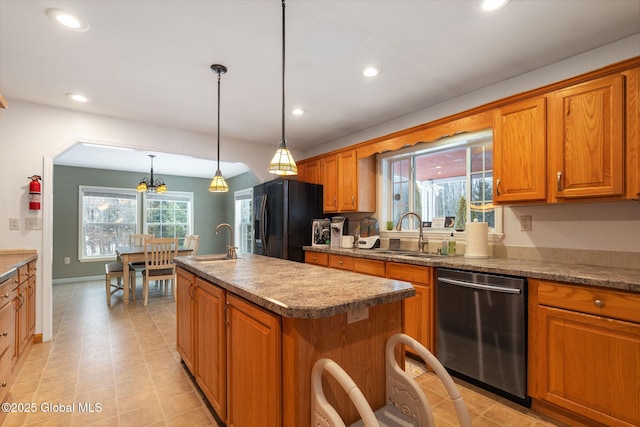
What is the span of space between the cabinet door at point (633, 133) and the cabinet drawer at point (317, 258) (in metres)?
2.58

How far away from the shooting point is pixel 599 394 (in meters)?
1.62

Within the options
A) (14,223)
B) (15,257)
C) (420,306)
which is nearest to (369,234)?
(420,306)

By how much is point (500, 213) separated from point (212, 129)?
3423 mm

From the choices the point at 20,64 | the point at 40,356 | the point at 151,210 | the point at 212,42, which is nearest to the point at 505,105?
the point at 212,42

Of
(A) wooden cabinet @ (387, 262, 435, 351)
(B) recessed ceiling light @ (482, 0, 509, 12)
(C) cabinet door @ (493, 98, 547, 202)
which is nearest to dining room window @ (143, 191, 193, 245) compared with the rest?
(A) wooden cabinet @ (387, 262, 435, 351)

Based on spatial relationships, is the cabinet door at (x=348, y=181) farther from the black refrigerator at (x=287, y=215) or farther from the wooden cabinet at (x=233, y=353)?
the wooden cabinet at (x=233, y=353)

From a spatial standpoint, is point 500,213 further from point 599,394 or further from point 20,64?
point 20,64

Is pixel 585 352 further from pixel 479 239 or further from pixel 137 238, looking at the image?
pixel 137 238

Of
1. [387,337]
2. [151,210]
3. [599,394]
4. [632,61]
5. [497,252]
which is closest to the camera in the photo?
[387,337]

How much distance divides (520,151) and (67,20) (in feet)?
10.3

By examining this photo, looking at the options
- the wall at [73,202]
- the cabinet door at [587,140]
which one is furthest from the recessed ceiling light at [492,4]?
the wall at [73,202]

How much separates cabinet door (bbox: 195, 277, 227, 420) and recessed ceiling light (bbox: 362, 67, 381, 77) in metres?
1.97

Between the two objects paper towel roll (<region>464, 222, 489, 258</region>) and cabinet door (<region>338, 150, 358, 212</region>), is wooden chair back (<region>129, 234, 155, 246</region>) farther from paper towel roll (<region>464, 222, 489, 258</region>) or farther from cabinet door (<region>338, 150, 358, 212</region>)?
paper towel roll (<region>464, 222, 489, 258</region>)

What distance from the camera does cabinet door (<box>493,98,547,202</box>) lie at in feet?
7.09
